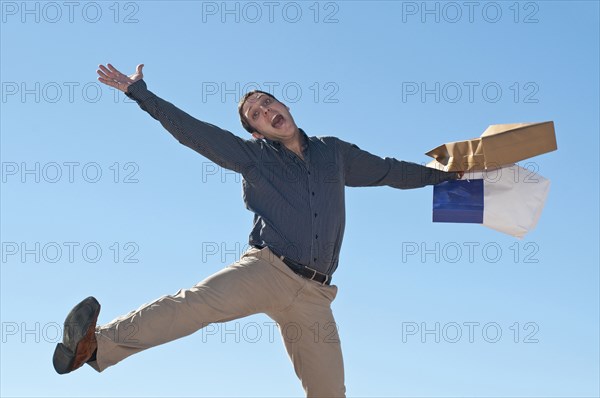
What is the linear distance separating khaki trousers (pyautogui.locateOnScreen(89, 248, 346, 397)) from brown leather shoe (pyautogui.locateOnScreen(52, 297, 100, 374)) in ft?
0.39

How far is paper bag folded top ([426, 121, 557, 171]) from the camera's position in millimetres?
8031

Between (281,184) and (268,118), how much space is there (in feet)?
2.05

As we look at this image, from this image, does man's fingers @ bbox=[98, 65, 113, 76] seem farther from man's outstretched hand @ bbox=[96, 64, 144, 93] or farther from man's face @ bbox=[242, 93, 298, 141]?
man's face @ bbox=[242, 93, 298, 141]

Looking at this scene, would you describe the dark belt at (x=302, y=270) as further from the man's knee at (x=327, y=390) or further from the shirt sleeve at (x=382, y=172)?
the shirt sleeve at (x=382, y=172)

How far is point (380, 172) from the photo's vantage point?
26.2 ft

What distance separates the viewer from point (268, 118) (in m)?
7.55

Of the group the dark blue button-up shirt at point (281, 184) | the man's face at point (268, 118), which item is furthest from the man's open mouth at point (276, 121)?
the dark blue button-up shirt at point (281, 184)

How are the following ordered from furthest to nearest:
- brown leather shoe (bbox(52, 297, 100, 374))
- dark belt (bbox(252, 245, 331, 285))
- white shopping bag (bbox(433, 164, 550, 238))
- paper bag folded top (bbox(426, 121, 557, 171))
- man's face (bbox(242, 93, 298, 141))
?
white shopping bag (bbox(433, 164, 550, 238)) → paper bag folded top (bbox(426, 121, 557, 171)) → man's face (bbox(242, 93, 298, 141)) → dark belt (bbox(252, 245, 331, 285)) → brown leather shoe (bbox(52, 297, 100, 374))

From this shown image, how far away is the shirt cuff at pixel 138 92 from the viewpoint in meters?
6.93

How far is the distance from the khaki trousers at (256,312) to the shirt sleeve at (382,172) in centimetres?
115

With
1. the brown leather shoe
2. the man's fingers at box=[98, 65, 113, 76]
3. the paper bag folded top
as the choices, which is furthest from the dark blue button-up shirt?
the brown leather shoe

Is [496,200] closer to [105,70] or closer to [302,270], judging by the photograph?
[302,270]

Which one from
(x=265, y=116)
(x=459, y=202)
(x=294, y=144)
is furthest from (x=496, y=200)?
(x=265, y=116)

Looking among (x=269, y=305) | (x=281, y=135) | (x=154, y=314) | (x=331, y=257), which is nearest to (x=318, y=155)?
(x=281, y=135)
